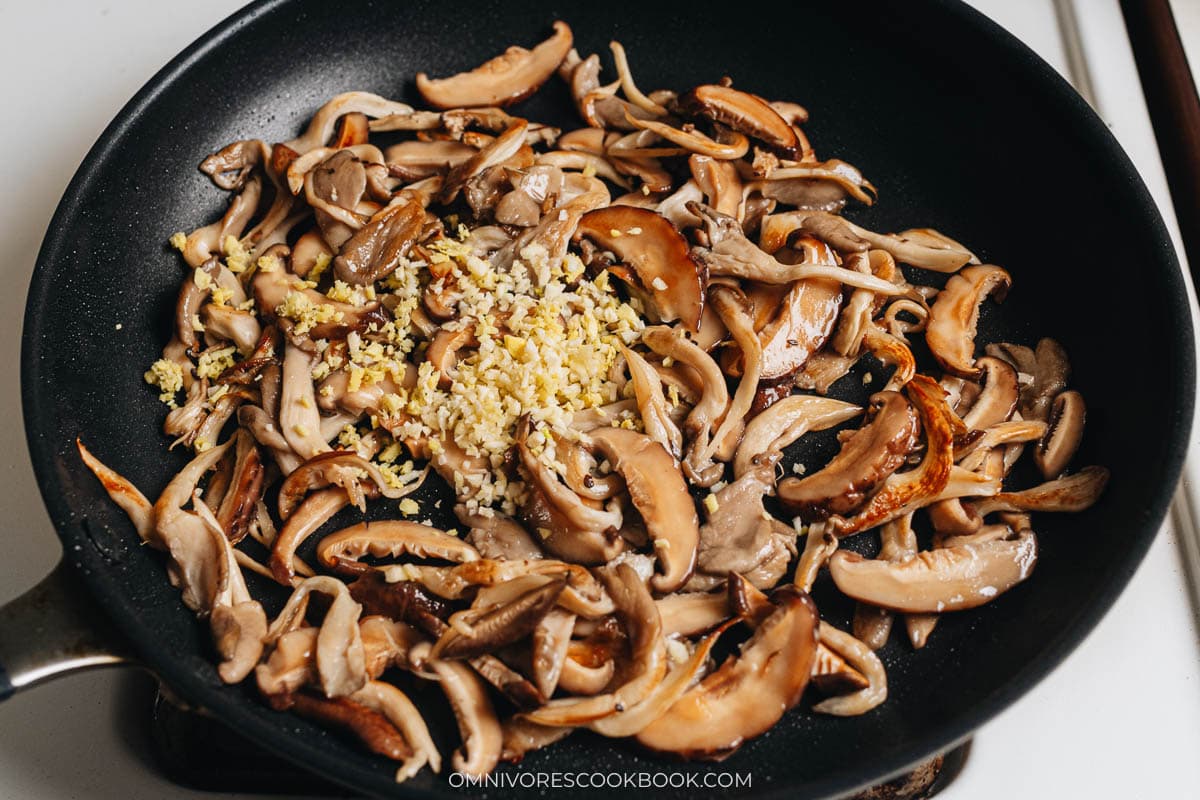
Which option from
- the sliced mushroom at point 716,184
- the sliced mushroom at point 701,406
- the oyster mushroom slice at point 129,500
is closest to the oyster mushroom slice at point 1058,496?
the sliced mushroom at point 701,406

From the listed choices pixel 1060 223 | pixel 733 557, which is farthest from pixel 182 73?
pixel 1060 223

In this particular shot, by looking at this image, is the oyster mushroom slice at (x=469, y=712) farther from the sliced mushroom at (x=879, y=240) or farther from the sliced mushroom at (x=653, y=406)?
the sliced mushroom at (x=879, y=240)

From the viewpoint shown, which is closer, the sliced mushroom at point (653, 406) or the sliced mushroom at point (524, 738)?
the sliced mushroom at point (524, 738)

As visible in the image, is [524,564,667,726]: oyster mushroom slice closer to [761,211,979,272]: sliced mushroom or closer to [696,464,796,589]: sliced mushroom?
[696,464,796,589]: sliced mushroom

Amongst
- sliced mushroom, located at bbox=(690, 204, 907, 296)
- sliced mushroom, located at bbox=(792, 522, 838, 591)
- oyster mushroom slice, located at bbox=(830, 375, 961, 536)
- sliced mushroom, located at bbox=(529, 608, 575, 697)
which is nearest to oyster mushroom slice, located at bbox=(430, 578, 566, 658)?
sliced mushroom, located at bbox=(529, 608, 575, 697)

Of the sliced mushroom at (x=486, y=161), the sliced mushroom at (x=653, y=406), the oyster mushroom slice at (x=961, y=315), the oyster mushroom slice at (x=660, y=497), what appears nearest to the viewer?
the oyster mushroom slice at (x=660, y=497)
